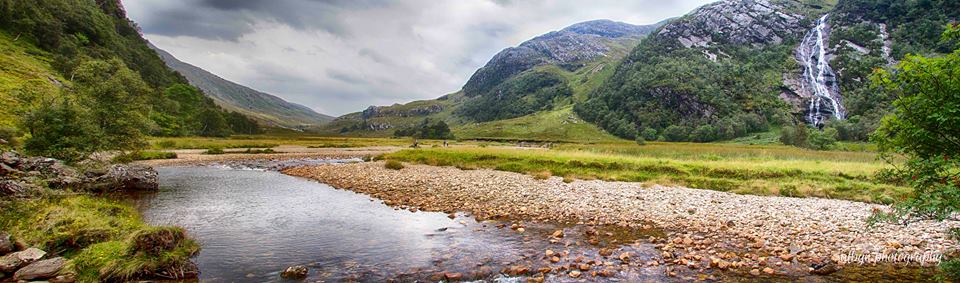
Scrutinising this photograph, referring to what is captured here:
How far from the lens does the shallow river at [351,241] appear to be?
12.0 meters

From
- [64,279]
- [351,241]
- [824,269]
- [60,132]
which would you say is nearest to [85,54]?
[60,132]

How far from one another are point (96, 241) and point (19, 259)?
69.1 inches

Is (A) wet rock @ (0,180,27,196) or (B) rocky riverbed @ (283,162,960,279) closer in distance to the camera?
(B) rocky riverbed @ (283,162,960,279)

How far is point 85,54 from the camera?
99.7 m

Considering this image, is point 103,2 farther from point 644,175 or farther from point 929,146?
point 929,146

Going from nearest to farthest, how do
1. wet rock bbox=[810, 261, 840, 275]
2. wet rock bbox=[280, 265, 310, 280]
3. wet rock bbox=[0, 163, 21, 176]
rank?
1. wet rock bbox=[280, 265, 310, 280]
2. wet rock bbox=[810, 261, 840, 275]
3. wet rock bbox=[0, 163, 21, 176]

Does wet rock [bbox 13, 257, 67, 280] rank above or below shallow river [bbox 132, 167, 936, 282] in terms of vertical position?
above

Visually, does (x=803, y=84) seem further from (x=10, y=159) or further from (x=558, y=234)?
(x=10, y=159)

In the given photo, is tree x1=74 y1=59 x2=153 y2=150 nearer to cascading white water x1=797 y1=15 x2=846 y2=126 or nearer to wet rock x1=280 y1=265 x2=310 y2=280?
wet rock x1=280 y1=265 x2=310 y2=280

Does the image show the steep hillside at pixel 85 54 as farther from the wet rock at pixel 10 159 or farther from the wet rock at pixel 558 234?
the wet rock at pixel 558 234

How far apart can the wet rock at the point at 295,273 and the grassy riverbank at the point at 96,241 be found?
2594 millimetres

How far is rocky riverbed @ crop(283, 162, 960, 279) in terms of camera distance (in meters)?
12.9

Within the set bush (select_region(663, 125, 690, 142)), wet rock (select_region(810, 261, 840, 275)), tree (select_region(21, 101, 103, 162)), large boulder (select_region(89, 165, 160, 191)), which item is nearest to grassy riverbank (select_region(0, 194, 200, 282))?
large boulder (select_region(89, 165, 160, 191))

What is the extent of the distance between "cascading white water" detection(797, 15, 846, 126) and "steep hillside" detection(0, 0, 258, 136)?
202202mm
